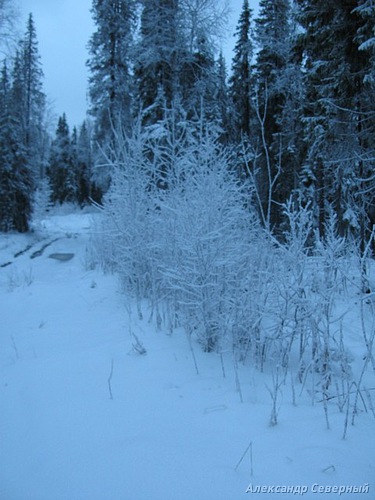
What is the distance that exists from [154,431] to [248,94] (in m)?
17.7

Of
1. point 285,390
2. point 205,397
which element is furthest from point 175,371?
point 285,390

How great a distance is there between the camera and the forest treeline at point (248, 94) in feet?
22.8

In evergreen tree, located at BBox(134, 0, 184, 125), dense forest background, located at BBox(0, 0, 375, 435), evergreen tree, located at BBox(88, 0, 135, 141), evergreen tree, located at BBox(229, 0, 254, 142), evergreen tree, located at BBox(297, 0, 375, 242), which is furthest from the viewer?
evergreen tree, located at BBox(229, 0, 254, 142)

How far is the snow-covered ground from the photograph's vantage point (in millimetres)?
1855

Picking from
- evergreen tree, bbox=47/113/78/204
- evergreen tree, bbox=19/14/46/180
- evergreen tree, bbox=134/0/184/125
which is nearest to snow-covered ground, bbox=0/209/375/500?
evergreen tree, bbox=134/0/184/125

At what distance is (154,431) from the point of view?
228 centimetres

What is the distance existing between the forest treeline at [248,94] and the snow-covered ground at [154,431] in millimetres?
1701

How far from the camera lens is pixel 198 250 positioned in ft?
11.2

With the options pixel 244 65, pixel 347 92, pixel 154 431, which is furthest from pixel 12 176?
pixel 154 431

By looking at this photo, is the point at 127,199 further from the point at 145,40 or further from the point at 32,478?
the point at 145,40

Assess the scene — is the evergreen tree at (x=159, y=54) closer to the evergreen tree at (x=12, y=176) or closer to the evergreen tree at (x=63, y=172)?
the evergreen tree at (x=12, y=176)

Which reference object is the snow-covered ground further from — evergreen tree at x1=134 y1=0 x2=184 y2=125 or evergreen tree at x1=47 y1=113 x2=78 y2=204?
evergreen tree at x1=47 y1=113 x2=78 y2=204

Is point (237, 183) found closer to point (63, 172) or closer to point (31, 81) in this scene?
point (31, 81)

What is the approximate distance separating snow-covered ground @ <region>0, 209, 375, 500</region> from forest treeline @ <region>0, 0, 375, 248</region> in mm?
1701
